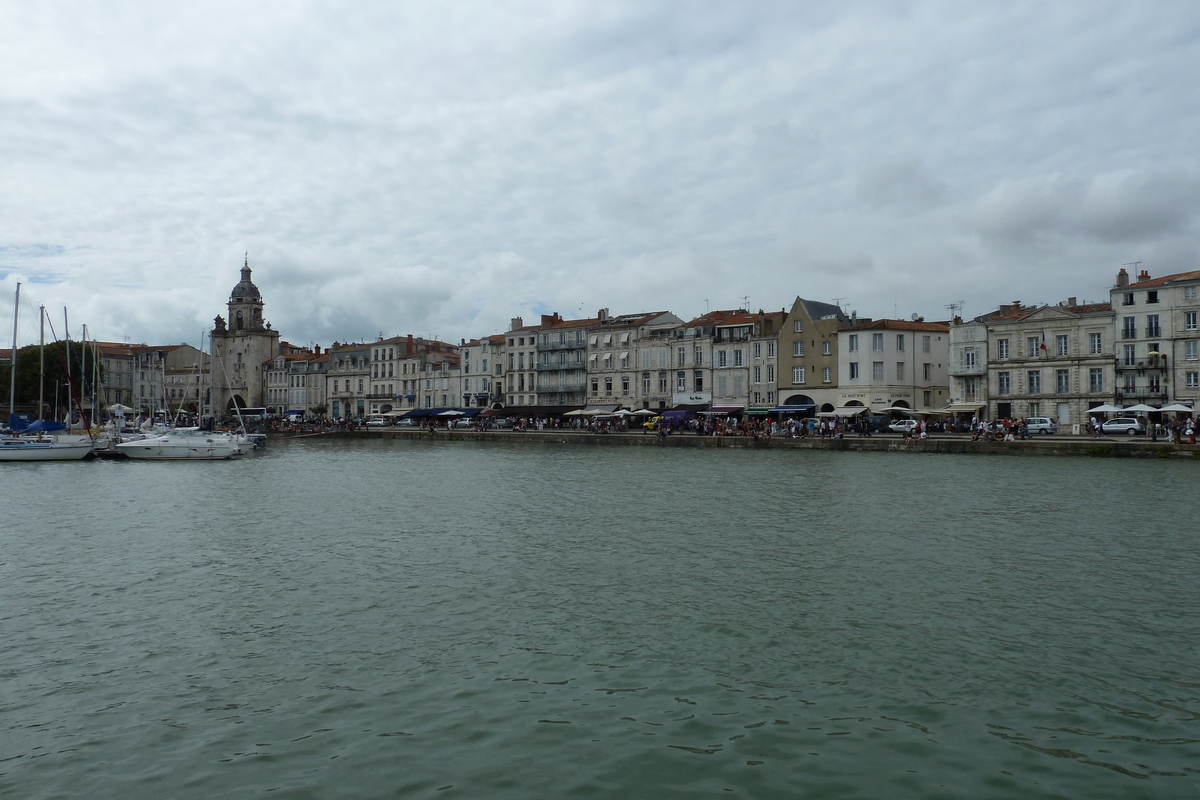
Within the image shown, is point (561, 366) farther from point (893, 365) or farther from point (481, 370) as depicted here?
point (893, 365)

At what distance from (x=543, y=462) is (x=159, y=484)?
17987 millimetres

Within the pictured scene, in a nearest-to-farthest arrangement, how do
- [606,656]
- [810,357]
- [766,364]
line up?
[606,656], [810,357], [766,364]

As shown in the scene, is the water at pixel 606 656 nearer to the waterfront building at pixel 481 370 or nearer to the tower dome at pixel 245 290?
the waterfront building at pixel 481 370

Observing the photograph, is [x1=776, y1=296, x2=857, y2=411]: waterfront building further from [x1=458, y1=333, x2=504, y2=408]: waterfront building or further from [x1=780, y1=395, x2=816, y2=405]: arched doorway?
[x1=458, y1=333, x2=504, y2=408]: waterfront building

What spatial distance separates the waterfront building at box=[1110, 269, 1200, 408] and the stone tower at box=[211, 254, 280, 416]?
9753 centimetres

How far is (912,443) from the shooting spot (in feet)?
152

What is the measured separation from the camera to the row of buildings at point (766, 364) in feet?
169

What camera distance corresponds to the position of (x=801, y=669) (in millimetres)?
9906

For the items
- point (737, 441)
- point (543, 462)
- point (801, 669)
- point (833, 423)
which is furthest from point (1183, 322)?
point (801, 669)

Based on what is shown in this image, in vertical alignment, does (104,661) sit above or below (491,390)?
below

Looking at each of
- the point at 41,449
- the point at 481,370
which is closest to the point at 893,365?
the point at 481,370

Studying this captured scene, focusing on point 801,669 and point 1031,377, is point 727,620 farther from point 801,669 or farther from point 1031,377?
point 1031,377

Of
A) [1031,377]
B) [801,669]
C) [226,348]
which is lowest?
[801,669]

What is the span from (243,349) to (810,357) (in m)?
79.1
